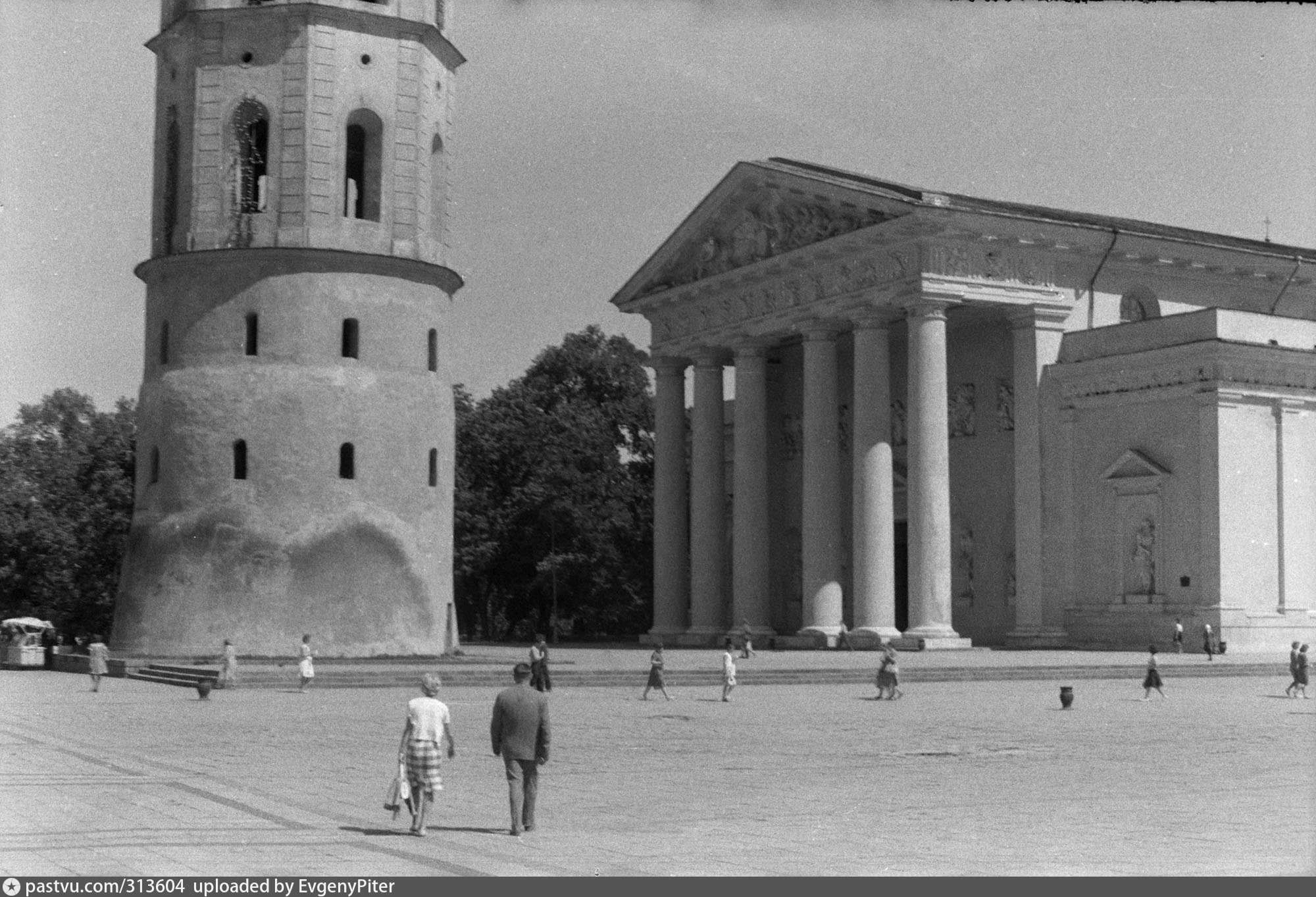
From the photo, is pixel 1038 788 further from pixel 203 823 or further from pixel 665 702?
pixel 665 702

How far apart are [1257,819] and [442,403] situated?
38.0 m

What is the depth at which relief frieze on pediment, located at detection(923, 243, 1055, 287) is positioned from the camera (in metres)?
57.2

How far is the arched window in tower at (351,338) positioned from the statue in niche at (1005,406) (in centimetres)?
2210

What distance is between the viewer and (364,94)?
50.6m

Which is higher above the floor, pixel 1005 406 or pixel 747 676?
pixel 1005 406

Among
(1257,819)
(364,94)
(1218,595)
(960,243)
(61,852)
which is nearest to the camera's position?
(61,852)

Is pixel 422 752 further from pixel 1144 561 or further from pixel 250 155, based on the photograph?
pixel 1144 561

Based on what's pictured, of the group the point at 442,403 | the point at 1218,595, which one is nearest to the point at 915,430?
the point at 1218,595

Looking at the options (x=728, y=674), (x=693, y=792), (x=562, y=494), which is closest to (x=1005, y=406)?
(x=728, y=674)

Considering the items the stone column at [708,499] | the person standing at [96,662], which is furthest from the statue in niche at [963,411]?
the person standing at [96,662]

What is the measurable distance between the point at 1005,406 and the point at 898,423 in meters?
5.30

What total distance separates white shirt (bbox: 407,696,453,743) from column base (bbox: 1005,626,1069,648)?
44.2 m

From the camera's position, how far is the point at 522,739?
51.9ft

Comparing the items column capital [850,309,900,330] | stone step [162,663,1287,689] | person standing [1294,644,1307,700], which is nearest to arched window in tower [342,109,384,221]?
stone step [162,663,1287,689]
